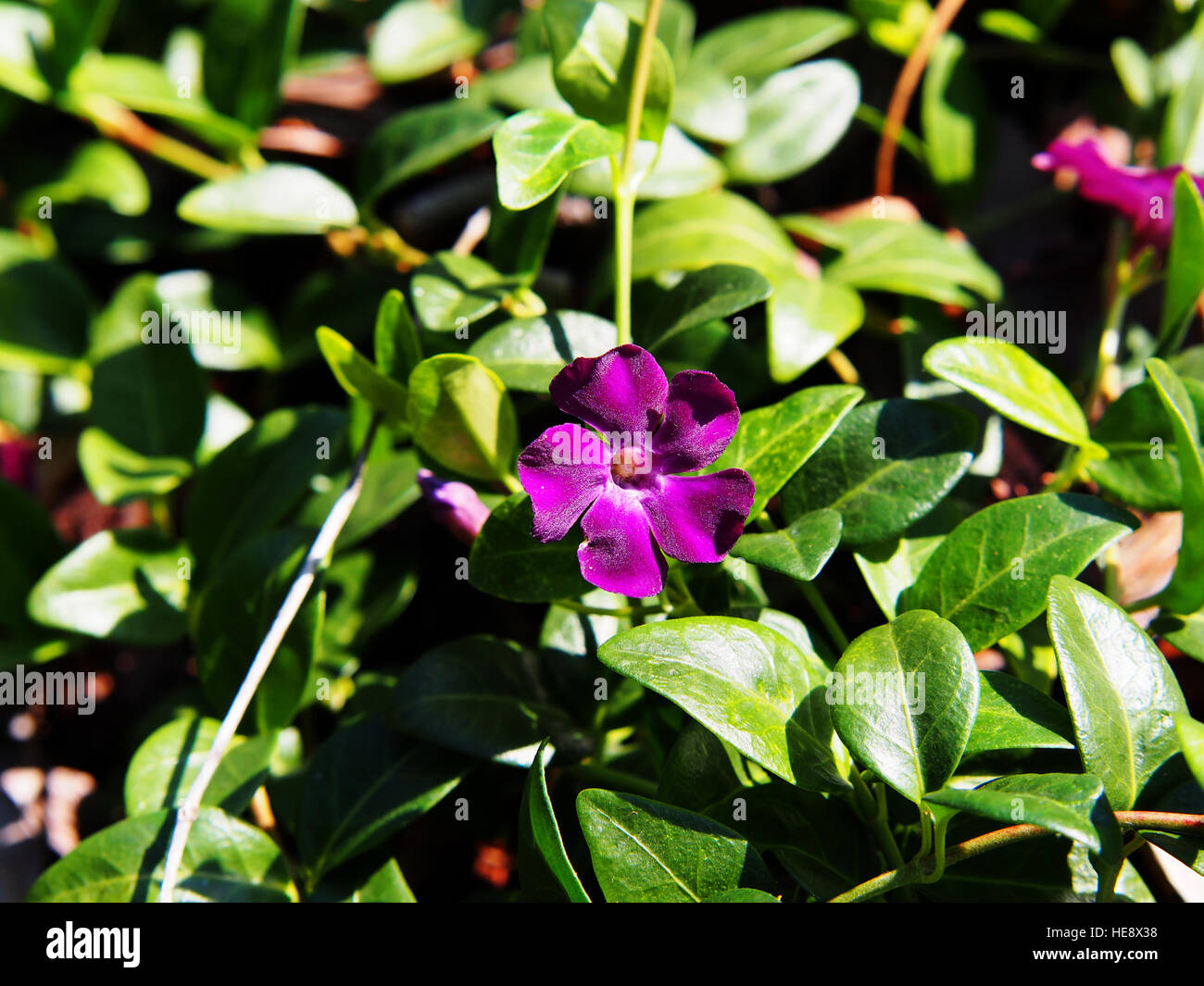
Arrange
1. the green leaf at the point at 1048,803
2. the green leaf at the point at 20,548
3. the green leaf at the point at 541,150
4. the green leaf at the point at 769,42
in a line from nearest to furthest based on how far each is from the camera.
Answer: the green leaf at the point at 1048,803 < the green leaf at the point at 541,150 < the green leaf at the point at 20,548 < the green leaf at the point at 769,42

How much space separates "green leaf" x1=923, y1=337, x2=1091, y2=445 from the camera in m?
1.07

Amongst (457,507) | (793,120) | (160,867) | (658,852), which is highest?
(793,120)

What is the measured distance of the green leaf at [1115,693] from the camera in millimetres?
913

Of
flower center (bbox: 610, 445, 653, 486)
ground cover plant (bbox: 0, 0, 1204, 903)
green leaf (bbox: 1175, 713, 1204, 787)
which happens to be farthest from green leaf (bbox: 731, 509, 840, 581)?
green leaf (bbox: 1175, 713, 1204, 787)

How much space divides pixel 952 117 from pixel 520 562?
1.24 meters

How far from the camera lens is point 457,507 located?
1.06 m

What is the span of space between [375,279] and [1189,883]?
1.47 m

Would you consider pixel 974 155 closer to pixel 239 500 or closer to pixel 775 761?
pixel 775 761

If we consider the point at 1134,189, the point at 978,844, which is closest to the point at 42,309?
the point at 978,844

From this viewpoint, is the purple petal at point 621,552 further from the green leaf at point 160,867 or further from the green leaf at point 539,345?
the green leaf at point 160,867

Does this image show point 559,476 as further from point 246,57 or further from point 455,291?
point 246,57

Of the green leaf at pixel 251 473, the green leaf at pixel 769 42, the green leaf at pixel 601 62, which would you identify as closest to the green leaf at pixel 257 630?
the green leaf at pixel 251 473

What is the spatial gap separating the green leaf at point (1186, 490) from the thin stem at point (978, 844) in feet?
0.93

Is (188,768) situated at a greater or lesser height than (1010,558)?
lesser
